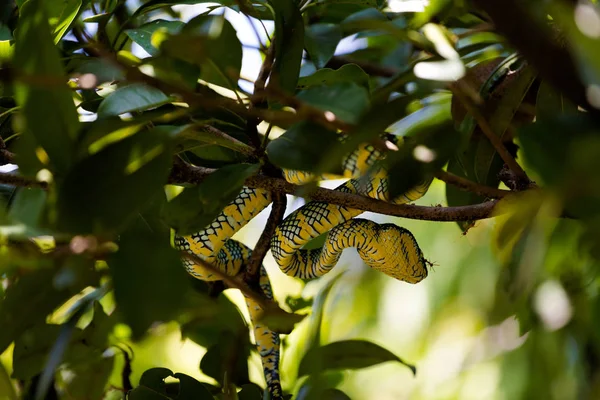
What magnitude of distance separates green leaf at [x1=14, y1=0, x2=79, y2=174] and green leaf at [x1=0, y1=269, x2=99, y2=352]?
0.08 metres

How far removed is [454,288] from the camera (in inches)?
69.1

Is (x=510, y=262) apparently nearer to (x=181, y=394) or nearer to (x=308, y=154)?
(x=308, y=154)

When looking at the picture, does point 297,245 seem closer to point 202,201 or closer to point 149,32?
point 149,32

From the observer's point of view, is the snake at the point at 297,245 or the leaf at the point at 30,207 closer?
the leaf at the point at 30,207

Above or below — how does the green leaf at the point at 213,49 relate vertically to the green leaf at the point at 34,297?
above

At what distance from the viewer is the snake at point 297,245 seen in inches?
47.1

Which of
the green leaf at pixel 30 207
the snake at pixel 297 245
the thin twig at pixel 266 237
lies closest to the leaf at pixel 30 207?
the green leaf at pixel 30 207

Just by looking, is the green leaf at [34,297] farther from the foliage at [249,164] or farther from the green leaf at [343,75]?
the green leaf at [343,75]

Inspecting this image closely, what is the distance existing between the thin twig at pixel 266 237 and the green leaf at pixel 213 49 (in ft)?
1.00

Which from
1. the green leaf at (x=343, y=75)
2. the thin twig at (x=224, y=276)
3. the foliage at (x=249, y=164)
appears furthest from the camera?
the green leaf at (x=343, y=75)

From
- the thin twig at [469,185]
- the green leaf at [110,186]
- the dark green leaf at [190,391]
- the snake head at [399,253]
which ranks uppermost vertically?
the green leaf at [110,186]

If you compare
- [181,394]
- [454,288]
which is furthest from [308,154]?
[454,288]

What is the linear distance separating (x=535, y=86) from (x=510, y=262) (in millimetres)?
802

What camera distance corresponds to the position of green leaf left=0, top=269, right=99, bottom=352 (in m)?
0.55
